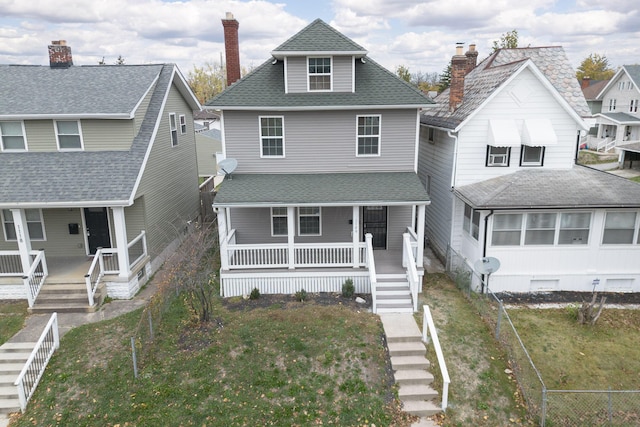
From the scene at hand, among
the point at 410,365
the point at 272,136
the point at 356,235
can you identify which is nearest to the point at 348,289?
the point at 356,235

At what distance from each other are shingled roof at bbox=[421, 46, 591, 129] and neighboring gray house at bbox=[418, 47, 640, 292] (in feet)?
0.35

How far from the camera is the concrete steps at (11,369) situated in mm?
9891

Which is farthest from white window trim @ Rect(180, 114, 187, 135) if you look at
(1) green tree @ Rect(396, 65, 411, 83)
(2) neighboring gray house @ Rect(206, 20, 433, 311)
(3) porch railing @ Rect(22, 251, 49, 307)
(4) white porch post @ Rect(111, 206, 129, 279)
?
(1) green tree @ Rect(396, 65, 411, 83)

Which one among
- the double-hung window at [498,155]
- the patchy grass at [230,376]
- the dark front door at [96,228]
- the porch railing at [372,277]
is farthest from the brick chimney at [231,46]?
the double-hung window at [498,155]

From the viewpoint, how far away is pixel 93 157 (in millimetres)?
15781

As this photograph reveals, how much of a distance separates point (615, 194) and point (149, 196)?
1687cm

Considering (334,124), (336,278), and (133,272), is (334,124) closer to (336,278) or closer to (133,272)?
(336,278)

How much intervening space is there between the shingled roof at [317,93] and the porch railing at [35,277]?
305 inches

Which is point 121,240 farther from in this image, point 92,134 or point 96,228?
point 92,134

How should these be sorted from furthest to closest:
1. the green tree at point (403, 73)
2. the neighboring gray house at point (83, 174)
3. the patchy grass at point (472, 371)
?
the green tree at point (403, 73)
the neighboring gray house at point (83, 174)
the patchy grass at point (472, 371)

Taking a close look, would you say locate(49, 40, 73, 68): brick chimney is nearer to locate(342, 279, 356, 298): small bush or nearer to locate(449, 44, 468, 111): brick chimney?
locate(342, 279, 356, 298): small bush

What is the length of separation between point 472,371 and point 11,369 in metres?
11.7

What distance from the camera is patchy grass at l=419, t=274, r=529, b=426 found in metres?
9.55

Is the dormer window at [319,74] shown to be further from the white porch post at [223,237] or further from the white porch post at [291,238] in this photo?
the white porch post at [223,237]
